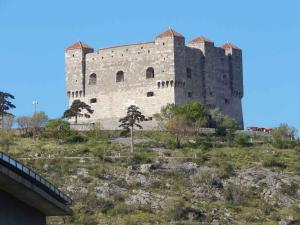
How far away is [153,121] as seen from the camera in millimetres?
117750

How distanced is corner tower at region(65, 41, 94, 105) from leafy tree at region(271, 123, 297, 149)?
2157 cm

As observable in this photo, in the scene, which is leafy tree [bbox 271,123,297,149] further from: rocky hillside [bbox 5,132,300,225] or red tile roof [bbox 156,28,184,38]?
red tile roof [bbox 156,28,184,38]

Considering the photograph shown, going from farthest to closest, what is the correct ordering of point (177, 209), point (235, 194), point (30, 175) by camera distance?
point (235, 194), point (177, 209), point (30, 175)

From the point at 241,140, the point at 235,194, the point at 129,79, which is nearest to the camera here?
the point at 235,194

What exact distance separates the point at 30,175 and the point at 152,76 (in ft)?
245

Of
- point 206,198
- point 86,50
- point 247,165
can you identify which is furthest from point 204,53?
point 206,198

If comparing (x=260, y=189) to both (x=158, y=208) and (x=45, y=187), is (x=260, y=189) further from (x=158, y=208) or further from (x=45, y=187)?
(x=45, y=187)

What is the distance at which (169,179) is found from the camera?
95.6 meters

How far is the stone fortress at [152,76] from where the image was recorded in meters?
118

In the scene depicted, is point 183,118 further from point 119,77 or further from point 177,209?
point 177,209

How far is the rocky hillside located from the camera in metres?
86.4

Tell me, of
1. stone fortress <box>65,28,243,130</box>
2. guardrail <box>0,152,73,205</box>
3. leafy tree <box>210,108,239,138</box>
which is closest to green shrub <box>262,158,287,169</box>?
leafy tree <box>210,108,239,138</box>

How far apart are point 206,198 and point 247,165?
33.6 feet

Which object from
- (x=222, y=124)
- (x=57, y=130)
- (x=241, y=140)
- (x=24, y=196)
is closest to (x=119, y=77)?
(x=222, y=124)
